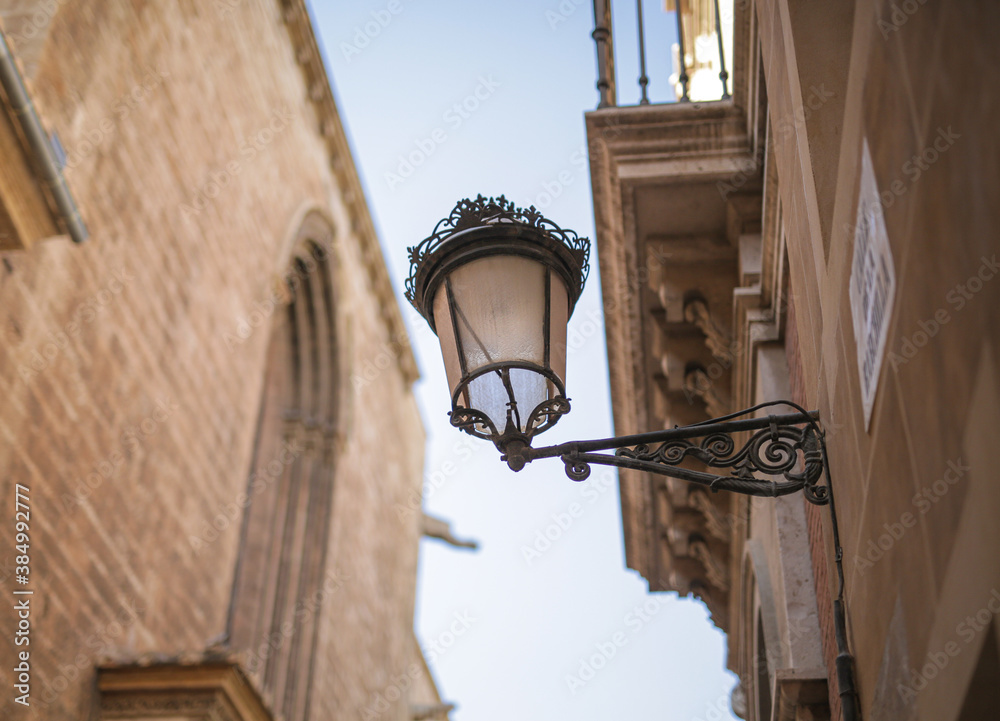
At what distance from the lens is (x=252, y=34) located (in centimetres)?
1196

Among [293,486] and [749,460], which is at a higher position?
[293,486]

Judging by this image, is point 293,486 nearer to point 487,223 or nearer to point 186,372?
point 186,372

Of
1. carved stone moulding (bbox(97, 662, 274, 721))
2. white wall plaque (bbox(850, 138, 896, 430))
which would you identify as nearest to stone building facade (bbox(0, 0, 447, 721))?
carved stone moulding (bbox(97, 662, 274, 721))

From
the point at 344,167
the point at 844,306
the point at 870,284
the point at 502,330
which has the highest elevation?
the point at 344,167

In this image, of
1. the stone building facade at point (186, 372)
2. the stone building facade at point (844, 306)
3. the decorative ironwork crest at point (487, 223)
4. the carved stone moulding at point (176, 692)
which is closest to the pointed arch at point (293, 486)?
the stone building facade at point (186, 372)

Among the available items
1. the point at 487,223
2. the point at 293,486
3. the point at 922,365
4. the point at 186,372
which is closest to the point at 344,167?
the point at 293,486

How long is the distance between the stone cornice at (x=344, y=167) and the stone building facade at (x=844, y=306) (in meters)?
6.90

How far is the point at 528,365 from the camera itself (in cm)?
363

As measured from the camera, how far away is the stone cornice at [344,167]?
534 inches

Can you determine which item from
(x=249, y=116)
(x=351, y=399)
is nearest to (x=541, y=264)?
(x=249, y=116)

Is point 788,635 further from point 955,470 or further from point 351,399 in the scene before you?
point 351,399

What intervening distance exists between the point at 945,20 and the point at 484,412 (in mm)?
1970

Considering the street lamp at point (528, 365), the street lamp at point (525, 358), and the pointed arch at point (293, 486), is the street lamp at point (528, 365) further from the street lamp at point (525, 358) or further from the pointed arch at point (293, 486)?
the pointed arch at point (293, 486)

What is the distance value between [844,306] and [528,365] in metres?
0.98
